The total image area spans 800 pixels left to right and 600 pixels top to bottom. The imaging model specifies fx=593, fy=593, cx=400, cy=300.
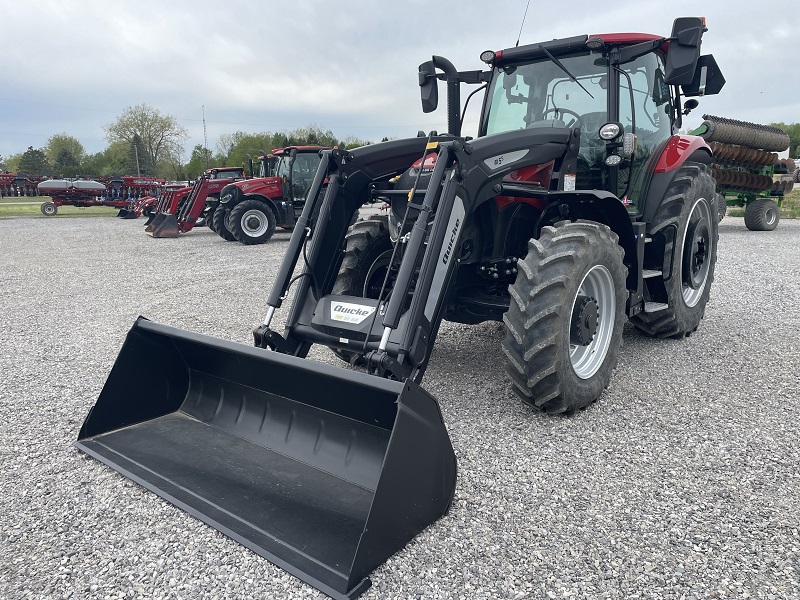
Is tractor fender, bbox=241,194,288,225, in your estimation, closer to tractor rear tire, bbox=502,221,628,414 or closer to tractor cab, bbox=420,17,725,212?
tractor cab, bbox=420,17,725,212

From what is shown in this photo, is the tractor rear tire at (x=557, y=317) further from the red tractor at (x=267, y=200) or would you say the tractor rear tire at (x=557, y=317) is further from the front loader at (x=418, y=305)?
the red tractor at (x=267, y=200)

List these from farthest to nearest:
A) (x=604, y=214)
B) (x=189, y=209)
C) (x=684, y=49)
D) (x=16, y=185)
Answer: (x=16, y=185), (x=189, y=209), (x=604, y=214), (x=684, y=49)

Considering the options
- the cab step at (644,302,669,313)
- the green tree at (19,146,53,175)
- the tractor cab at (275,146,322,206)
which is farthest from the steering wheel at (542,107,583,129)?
the green tree at (19,146,53,175)

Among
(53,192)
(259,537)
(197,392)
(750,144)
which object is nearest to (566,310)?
(259,537)

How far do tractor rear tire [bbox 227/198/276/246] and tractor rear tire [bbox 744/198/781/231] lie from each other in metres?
12.0

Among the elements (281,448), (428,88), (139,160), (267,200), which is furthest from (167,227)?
(139,160)

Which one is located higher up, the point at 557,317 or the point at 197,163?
the point at 197,163

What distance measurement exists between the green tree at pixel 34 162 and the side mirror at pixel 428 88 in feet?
229

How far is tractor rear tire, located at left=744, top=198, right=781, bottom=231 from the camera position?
14781mm

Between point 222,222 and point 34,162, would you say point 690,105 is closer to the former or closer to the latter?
point 222,222

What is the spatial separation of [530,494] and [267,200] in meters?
13.3

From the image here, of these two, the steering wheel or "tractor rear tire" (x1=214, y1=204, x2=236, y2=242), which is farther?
"tractor rear tire" (x1=214, y1=204, x2=236, y2=242)

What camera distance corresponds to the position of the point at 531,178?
4055 mm

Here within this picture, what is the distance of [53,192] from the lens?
1081 inches
